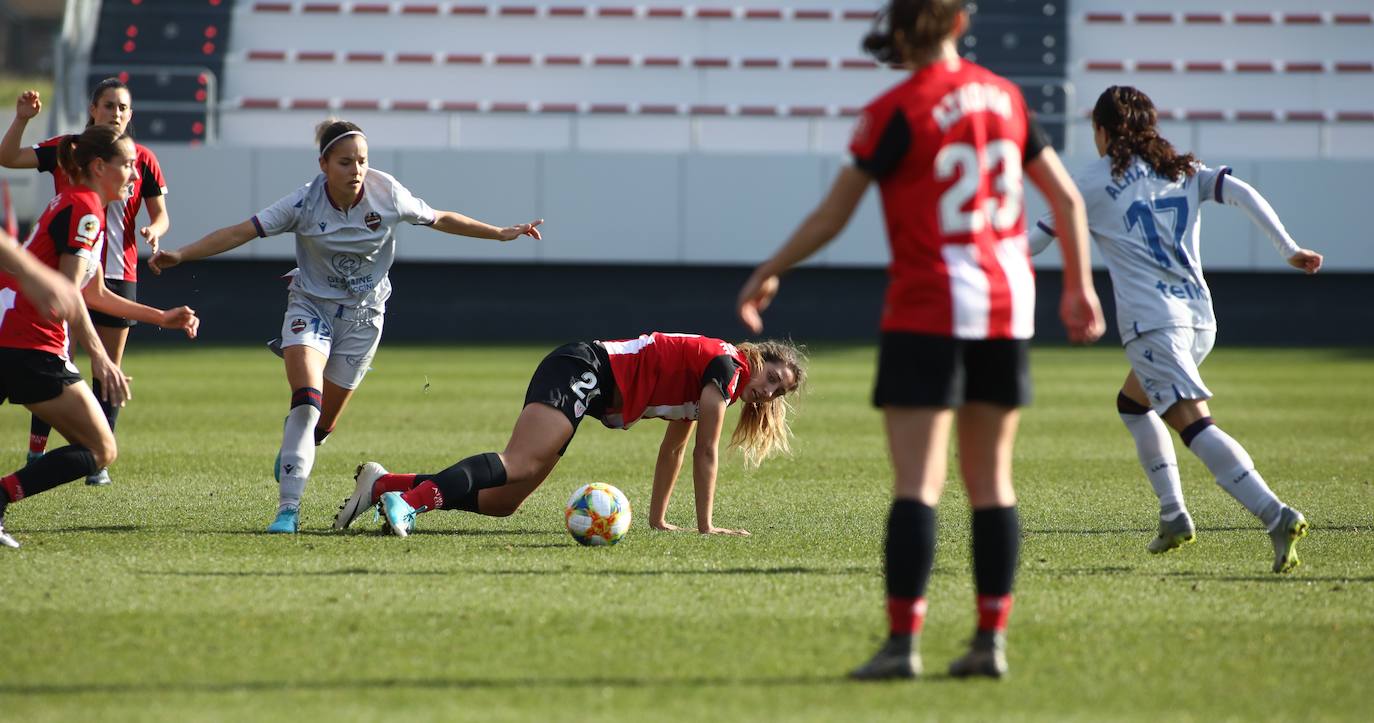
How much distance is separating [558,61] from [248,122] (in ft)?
20.6

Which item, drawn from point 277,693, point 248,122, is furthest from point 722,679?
point 248,122

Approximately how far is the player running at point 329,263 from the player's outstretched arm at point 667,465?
3.95ft

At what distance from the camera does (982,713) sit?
146 inches

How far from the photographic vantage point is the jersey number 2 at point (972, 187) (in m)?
3.94

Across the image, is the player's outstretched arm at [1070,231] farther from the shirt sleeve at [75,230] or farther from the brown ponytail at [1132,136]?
the shirt sleeve at [75,230]

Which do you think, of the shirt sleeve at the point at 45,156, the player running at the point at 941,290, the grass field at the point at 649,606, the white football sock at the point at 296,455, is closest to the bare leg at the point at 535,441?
the grass field at the point at 649,606

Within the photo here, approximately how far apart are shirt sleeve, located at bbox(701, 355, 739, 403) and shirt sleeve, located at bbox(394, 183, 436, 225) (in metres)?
1.70

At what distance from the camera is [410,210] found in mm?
7074

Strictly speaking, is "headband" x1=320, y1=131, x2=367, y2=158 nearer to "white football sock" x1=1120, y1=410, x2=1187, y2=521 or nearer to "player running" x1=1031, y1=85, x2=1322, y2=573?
"player running" x1=1031, y1=85, x2=1322, y2=573

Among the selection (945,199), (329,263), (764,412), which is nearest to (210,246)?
(329,263)

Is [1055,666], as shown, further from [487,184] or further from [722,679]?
[487,184]

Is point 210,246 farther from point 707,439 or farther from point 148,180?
point 707,439

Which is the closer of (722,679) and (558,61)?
(722,679)

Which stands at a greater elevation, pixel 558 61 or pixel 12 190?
pixel 558 61
